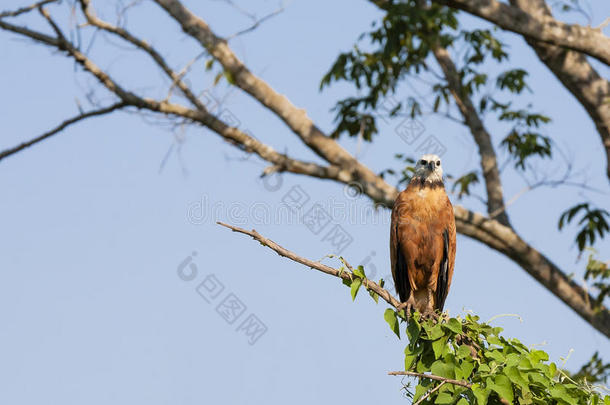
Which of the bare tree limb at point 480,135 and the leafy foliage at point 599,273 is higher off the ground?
the bare tree limb at point 480,135

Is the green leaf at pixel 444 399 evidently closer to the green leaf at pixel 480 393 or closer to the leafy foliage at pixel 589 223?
the green leaf at pixel 480 393

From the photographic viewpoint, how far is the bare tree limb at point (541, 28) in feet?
22.1

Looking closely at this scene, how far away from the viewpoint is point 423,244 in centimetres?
500

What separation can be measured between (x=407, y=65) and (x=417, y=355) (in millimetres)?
6118

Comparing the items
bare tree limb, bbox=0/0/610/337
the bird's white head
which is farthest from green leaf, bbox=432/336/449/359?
bare tree limb, bbox=0/0/610/337

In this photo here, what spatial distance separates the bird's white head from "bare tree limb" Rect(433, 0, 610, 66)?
81.6 inches

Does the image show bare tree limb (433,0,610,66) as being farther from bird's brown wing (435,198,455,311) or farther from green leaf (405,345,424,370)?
green leaf (405,345,424,370)

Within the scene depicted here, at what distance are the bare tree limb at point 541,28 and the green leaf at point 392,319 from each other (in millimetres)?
4133

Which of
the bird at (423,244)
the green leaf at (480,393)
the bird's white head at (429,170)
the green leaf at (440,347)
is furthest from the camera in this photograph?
the bird's white head at (429,170)

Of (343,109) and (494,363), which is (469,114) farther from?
(494,363)

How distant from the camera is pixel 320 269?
3176 mm

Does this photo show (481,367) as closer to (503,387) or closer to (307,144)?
(503,387)

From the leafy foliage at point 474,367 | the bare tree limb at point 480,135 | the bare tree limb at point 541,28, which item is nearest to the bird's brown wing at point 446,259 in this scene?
the leafy foliage at point 474,367

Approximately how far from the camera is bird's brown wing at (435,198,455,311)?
505cm
